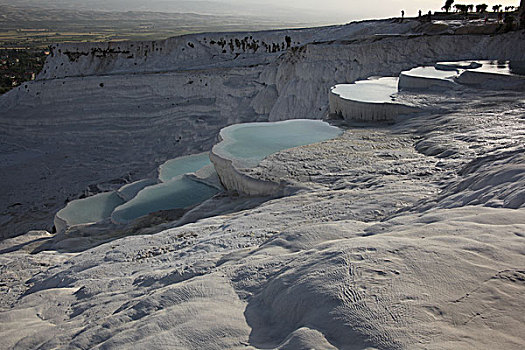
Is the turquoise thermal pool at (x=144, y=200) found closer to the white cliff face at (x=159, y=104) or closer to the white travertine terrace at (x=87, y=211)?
the white travertine terrace at (x=87, y=211)

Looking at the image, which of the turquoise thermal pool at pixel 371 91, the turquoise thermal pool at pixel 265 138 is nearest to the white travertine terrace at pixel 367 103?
the turquoise thermal pool at pixel 371 91

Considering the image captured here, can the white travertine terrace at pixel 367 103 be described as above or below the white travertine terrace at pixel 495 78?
below

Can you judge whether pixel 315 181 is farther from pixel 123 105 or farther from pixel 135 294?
pixel 123 105

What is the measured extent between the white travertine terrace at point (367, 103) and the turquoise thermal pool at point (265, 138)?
2.82ft

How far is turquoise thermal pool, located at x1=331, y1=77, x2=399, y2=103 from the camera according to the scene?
10.4 meters

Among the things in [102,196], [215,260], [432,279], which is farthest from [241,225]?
[102,196]

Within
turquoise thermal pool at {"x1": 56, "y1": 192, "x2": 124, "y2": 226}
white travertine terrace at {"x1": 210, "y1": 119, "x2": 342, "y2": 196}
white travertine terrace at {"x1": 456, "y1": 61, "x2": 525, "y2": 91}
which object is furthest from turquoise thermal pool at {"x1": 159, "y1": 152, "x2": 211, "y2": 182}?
white travertine terrace at {"x1": 456, "y1": 61, "x2": 525, "y2": 91}

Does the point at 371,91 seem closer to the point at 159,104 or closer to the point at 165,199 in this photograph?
the point at 165,199

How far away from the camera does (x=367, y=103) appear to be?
9828 mm

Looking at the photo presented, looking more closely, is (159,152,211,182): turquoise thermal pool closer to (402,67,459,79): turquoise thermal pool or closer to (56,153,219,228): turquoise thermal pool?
(56,153,219,228): turquoise thermal pool

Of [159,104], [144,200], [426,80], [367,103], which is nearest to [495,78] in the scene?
[426,80]

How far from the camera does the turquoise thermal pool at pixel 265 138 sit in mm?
8242

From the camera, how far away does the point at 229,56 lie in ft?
90.5

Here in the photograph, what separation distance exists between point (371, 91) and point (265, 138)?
3.92 metres
